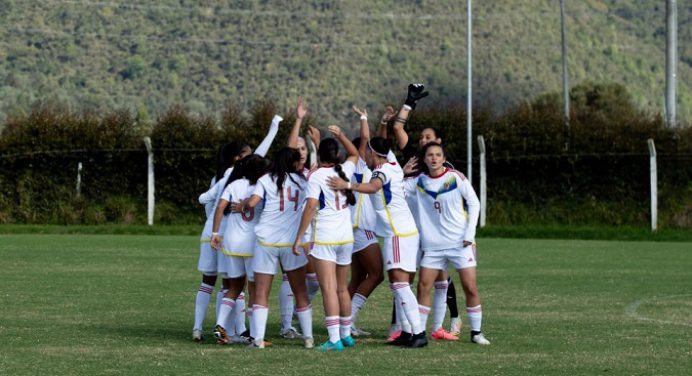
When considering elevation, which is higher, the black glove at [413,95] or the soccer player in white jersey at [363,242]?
the black glove at [413,95]

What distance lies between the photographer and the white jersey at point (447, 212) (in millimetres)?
11891

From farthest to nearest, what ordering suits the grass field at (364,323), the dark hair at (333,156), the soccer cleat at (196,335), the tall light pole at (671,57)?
1. the tall light pole at (671,57)
2. the soccer cleat at (196,335)
3. the dark hair at (333,156)
4. the grass field at (364,323)

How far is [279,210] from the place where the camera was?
1163 cm

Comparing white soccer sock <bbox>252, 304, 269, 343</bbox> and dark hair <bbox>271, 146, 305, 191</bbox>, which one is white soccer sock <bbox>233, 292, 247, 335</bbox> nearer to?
white soccer sock <bbox>252, 304, 269, 343</bbox>

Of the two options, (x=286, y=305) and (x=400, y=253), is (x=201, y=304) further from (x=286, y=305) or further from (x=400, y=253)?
(x=400, y=253)

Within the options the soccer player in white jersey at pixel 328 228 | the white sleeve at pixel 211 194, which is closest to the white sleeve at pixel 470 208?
the soccer player in white jersey at pixel 328 228

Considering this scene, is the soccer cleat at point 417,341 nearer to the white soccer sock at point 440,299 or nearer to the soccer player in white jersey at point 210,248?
the white soccer sock at point 440,299

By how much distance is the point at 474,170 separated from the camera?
38375 mm

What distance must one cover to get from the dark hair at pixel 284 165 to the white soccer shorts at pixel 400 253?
1.09 metres

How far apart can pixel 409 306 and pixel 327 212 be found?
1.20 metres

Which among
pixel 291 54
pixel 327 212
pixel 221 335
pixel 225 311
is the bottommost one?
pixel 221 335

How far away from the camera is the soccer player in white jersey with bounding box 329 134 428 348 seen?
38.1 feet

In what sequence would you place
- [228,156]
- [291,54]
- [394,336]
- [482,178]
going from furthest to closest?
[291,54] → [482,178] → [228,156] → [394,336]

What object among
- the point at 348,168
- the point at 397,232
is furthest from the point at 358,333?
the point at 348,168
